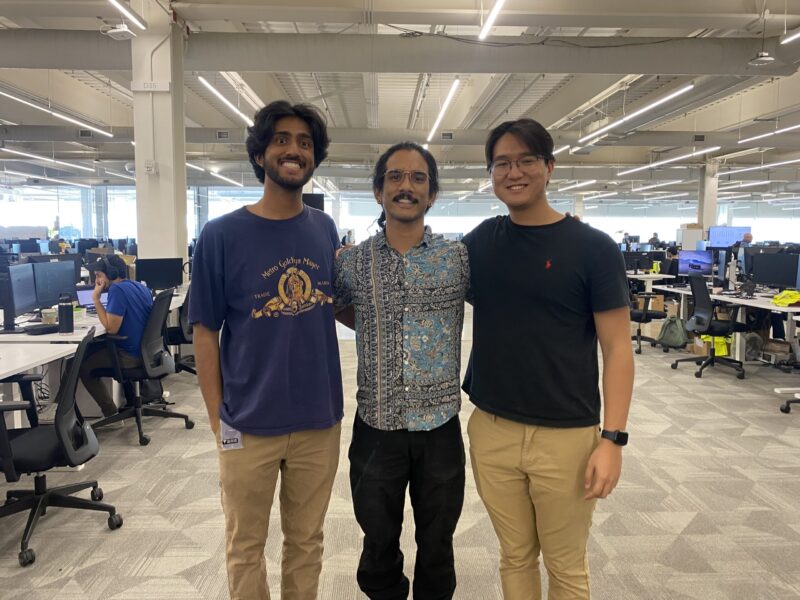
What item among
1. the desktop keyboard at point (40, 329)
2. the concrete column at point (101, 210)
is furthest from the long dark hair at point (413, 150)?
the concrete column at point (101, 210)

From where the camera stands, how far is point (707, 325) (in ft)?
19.4

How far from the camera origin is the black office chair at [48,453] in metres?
2.38

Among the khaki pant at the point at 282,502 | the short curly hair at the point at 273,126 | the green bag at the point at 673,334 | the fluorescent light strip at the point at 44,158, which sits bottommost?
the green bag at the point at 673,334

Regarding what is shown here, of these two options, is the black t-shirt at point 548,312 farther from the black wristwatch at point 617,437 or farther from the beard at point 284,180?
the beard at point 284,180

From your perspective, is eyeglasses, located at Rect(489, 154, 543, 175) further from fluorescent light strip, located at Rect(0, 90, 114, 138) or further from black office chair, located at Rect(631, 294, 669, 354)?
fluorescent light strip, located at Rect(0, 90, 114, 138)

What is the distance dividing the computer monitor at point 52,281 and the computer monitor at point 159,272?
3.99 feet

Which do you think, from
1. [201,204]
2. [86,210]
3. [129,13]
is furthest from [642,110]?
[86,210]

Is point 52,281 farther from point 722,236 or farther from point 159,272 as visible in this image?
point 722,236

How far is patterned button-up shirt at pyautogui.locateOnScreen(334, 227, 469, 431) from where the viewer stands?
155cm

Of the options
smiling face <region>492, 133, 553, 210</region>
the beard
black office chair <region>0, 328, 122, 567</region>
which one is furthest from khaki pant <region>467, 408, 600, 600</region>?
black office chair <region>0, 328, 122, 567</region>

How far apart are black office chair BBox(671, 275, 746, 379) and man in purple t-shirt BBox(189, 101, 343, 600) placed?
17.7ft

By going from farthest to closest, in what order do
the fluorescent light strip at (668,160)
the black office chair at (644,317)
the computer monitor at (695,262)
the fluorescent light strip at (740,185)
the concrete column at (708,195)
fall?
1. the fluorescent light strip at (740,185)
2. the concrete column at (708,195)
3. the fluorescent light strip at (668,160)
4. the computer monitor at (695,262)
5. the black office chair at (644,317)

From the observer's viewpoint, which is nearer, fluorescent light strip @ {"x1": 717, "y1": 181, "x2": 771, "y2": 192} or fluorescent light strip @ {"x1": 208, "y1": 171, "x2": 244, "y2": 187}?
fluorescent light strip @ {"x1": 208, "y1": 171, "x2": 244, "y2": 187}

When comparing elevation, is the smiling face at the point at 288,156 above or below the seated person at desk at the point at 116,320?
above
